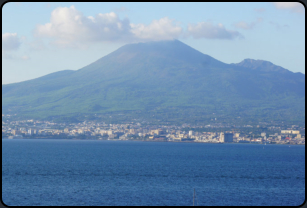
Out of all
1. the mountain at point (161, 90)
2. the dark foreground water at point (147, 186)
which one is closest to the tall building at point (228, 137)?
the mountain at point (161, 90)

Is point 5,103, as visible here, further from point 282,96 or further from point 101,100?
point 282,96

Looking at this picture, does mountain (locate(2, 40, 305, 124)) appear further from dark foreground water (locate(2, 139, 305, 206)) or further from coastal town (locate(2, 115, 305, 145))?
dark foreground water (locate(2, 139, 305, 206))

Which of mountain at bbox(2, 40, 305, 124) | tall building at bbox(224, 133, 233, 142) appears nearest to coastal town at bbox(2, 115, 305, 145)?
tall building at bbox(224, 133, 233, 142)

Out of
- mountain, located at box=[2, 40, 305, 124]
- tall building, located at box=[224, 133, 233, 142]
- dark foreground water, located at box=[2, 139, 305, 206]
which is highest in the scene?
mountain, located at box=[2, 40, 305, 124]

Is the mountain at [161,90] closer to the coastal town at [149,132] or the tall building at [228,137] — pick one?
the coastal town at [149,132]

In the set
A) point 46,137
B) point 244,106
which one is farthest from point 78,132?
point 244,106

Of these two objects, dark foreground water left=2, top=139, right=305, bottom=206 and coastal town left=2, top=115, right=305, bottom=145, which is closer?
dark foreground water left=2, top=139, right=305, bottom=206
